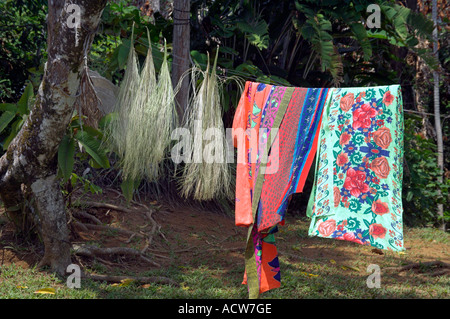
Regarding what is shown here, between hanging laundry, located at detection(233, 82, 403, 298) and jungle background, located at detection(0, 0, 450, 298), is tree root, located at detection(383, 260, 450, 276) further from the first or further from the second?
hanging laundry, located at detection(233, 82, 403, 298)

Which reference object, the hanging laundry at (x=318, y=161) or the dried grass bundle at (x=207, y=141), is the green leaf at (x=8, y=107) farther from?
the hanging laundry at (x=318, y=161)

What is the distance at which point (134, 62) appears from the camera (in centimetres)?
305

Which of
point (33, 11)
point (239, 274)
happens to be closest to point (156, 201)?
point (239, 274)

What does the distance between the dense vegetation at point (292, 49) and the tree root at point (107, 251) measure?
893mm

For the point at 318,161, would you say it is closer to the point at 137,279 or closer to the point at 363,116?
the point at 363,116

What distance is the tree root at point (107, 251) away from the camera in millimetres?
3785

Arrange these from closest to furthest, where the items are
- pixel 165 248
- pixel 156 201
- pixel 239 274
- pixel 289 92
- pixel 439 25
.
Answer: pixel 289 92 → pixel 239 274 → pixel 165 248 → pixel 156 201 → pixel 439 25

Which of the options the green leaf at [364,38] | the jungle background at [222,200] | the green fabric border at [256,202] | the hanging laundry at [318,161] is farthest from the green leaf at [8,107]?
the green leaf at [364,38]

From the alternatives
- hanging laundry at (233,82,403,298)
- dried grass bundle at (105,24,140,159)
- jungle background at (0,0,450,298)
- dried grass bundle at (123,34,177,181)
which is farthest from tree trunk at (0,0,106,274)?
hanging laundry at (233,82,403,298)

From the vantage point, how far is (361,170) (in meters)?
2.76

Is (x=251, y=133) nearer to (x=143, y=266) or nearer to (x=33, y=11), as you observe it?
(x=143, y=266)

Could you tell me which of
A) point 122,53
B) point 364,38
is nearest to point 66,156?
point 122,53

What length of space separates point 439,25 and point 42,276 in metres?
5.74
